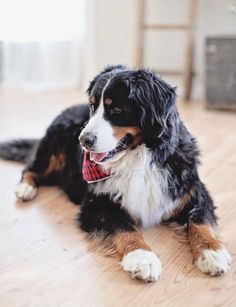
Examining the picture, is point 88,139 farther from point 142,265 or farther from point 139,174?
point 142,265

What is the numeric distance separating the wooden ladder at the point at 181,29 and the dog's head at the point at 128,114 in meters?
2.65

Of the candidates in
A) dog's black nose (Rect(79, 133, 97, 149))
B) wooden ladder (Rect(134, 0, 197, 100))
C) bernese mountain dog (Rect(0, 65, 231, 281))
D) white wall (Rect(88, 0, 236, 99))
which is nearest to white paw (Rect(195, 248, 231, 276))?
bernese mountain dog (Rect(0, 65, 231, 281))

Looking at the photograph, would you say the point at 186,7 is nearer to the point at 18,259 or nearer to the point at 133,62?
the point at 133,62

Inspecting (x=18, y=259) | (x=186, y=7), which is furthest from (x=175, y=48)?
(x=18, y=259)

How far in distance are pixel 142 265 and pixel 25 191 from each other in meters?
0.87

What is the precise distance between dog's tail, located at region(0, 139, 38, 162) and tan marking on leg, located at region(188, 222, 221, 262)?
48.0 inches

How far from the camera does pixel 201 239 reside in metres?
1.63

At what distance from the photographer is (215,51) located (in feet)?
12.8

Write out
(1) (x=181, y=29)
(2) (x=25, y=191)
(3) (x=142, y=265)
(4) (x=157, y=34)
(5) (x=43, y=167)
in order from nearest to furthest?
(3) (x=142, y=265)
(2) (x=25, y=191)
(5) (x=43, y=167)
(1) (x=181, y=29)
(4) (x=157, y=34)

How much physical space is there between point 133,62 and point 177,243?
2977 mm

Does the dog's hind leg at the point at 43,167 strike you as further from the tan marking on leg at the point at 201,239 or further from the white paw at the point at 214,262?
the white paw at the point at 214,262

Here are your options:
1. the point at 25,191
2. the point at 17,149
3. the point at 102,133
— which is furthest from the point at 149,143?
the point at 17,149

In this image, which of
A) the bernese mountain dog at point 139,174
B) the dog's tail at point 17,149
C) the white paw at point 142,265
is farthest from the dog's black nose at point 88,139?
the dog's tail at point 17,149

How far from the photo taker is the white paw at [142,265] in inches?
58.4
